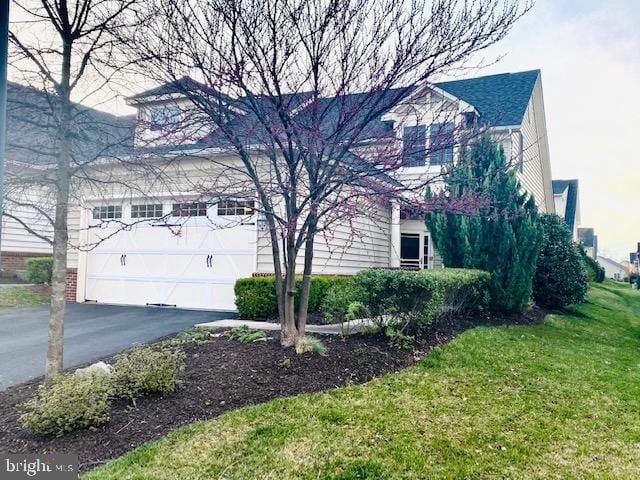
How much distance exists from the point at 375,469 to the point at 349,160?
3622 mm

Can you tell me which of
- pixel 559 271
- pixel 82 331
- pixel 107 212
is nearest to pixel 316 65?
pixel 82 331

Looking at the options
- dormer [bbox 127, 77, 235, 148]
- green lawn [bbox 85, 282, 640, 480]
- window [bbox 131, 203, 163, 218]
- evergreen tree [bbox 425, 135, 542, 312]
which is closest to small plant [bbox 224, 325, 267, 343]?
green lawn [bbox 85, 282, 640, 480]

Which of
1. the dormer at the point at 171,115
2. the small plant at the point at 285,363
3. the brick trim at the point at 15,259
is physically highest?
the dormer at the point at 171,115

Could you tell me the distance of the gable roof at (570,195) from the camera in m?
25.7

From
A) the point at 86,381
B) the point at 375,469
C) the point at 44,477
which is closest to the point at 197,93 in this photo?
the point at 86,381

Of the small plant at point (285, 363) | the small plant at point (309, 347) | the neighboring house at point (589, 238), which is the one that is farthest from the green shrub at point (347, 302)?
the neighboring house at point (589, 238)

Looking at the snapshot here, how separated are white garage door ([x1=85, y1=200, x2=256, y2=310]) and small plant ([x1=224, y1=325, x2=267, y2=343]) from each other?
2.80 meters

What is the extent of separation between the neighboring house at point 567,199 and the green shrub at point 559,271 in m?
15.4

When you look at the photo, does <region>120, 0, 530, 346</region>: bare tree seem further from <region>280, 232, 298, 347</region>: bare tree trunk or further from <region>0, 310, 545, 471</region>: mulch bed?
<region>0, 310, 545, 471</region>: mulch bed

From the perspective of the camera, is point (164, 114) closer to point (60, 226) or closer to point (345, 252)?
point (60, 226)

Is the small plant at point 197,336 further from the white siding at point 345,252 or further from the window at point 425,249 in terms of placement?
the window at point 425,249

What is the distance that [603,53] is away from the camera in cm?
584

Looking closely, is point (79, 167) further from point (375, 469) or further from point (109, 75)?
point (375, 469)

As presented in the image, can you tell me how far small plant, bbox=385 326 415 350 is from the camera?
5.89 meters
